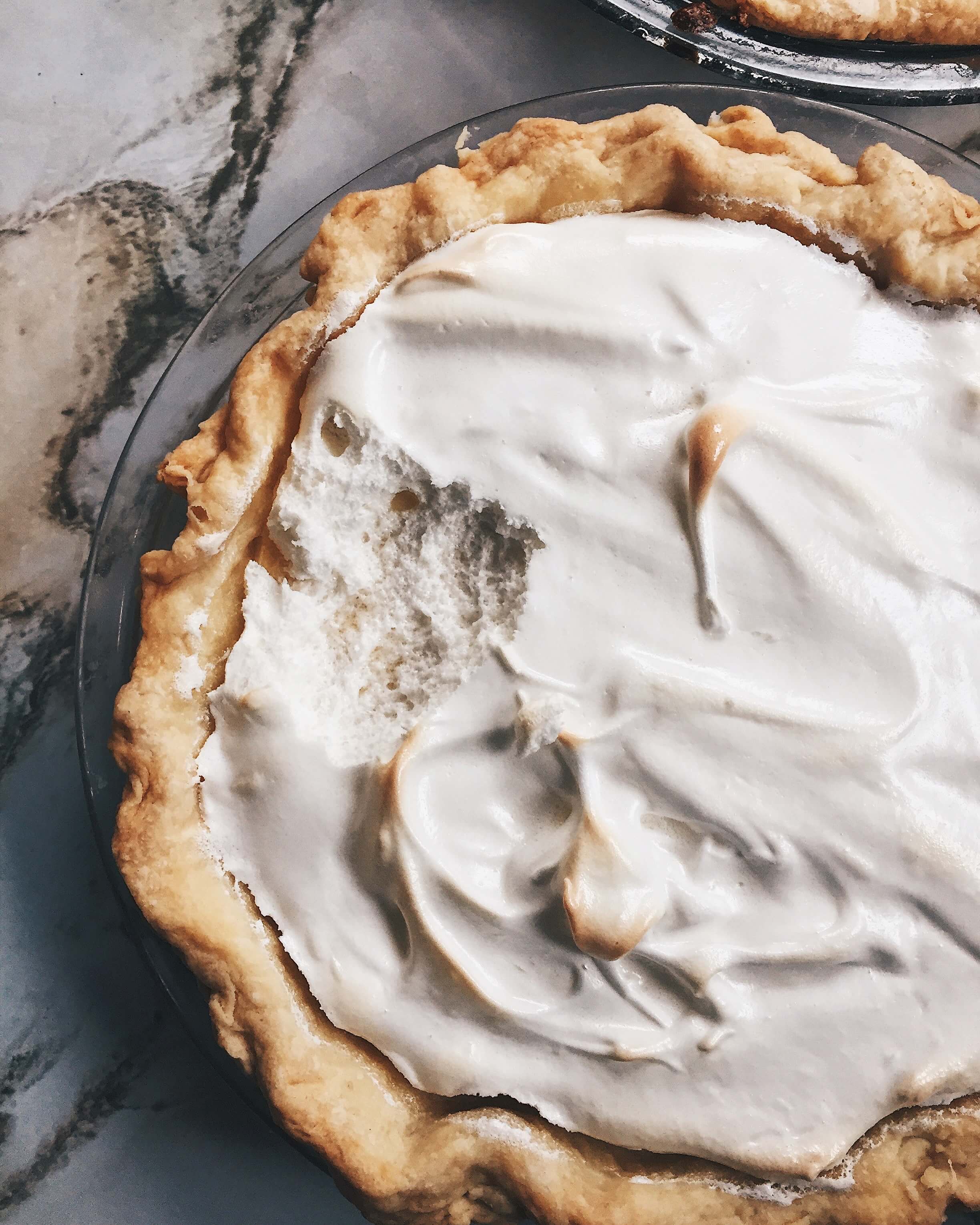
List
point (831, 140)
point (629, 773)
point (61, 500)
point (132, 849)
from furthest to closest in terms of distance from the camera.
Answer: point (61, 500)
point (831, 140)
point (132, 849)
point (629, 773)

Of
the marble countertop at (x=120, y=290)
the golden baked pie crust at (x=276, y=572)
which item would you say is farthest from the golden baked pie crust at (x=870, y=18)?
the golden baked pie crust at (x=276, y=572)

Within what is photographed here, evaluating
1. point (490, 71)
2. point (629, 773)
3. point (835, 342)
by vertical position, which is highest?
point (490, 71)

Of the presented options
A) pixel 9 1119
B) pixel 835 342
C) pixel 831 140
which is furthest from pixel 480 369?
pixel 9 1119

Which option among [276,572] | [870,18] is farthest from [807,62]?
[276,572]

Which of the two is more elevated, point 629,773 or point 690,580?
point 690,580

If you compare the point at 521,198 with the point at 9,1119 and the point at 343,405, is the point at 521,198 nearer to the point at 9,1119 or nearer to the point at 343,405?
the point at 343,405

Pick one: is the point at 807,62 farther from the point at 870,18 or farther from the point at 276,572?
the point at 276,572

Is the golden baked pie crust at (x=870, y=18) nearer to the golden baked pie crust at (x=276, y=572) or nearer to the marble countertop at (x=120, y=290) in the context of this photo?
the marble countertop at (x=120, y=290)
